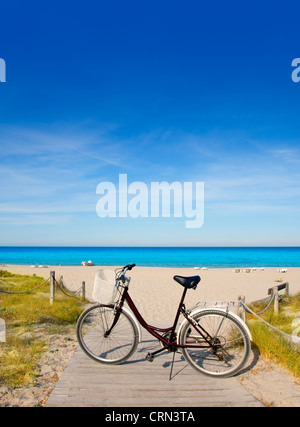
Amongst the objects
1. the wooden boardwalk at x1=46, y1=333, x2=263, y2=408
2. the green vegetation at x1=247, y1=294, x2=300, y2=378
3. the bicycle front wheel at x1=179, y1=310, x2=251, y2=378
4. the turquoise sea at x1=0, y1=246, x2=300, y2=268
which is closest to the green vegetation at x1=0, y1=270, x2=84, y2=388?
the wooden boardwalk at x1=46, y1=333, x2=263, y2=408

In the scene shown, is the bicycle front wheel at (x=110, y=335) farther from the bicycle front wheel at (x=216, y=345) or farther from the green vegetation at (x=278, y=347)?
the green vegetation at (x=278, y=347)

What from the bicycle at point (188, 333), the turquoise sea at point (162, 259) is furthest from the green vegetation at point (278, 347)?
the turquoise sea at point (162, 259)

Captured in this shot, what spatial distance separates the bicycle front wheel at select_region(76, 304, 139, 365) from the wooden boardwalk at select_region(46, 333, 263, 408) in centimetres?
15

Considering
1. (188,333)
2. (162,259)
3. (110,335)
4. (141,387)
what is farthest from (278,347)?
(162,259)

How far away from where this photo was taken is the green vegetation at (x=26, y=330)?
4.61 m

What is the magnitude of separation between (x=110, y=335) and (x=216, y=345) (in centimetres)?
163

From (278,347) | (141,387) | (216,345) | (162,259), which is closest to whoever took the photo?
(141,387)

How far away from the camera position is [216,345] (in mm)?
4430

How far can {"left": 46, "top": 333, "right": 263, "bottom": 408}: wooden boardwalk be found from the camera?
3.67 m

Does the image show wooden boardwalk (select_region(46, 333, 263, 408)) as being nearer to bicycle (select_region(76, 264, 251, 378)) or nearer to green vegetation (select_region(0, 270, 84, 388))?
bicycle (select_region(76, 264, 251, 378))

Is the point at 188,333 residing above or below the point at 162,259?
above

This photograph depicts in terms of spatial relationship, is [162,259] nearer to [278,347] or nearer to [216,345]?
[278,347]

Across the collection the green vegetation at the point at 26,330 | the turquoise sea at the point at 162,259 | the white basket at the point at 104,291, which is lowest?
the turquoise sea at the point at 162,259
